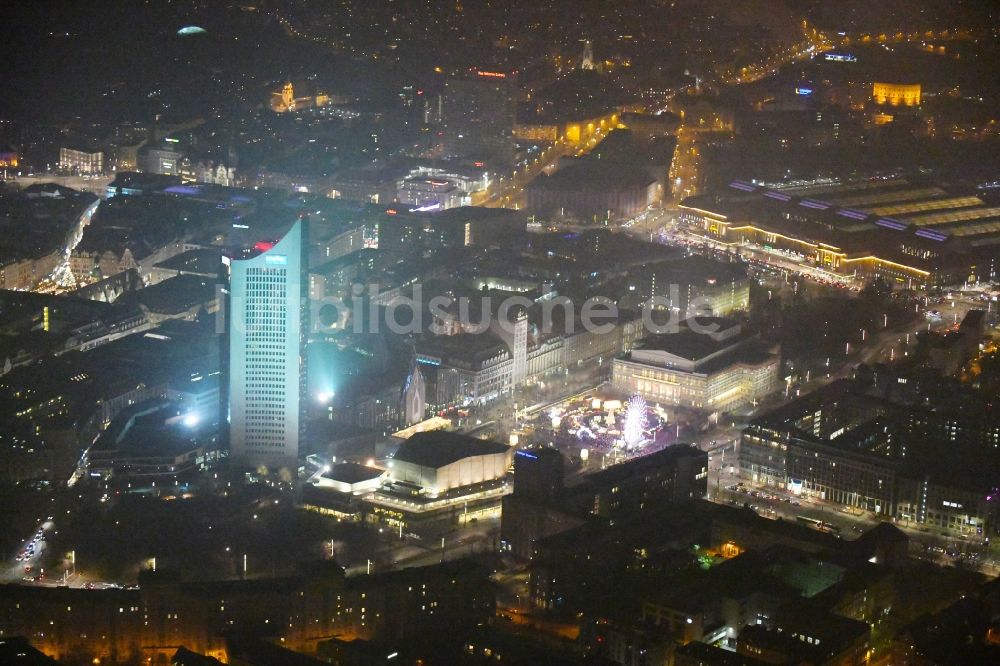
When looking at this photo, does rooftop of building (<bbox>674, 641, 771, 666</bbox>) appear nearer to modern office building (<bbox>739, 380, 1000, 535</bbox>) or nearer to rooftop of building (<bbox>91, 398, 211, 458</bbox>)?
modern office building (<bbox>739, 380, 1000, 535</bbox>)

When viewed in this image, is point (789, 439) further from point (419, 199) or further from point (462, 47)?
point (462, 47)

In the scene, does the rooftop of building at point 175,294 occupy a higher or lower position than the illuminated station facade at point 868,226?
lower

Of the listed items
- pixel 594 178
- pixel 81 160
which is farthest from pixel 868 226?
pixel 81 160

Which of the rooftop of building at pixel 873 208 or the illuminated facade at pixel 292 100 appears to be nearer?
the rooftop of building at pixel 873 208

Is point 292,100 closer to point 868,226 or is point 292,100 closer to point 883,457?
point 868,226

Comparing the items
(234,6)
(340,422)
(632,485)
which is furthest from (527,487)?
(234,6)

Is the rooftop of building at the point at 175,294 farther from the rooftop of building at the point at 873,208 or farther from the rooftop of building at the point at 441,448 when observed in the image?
the rooftop of building at the point at 873,208

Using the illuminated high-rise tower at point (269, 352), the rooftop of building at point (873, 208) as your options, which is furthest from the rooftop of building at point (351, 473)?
the rooftop of building at point (873, 208)

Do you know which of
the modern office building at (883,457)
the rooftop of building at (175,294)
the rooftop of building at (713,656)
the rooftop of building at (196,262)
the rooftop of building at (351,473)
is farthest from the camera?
the rooftop of building at (196,262)
